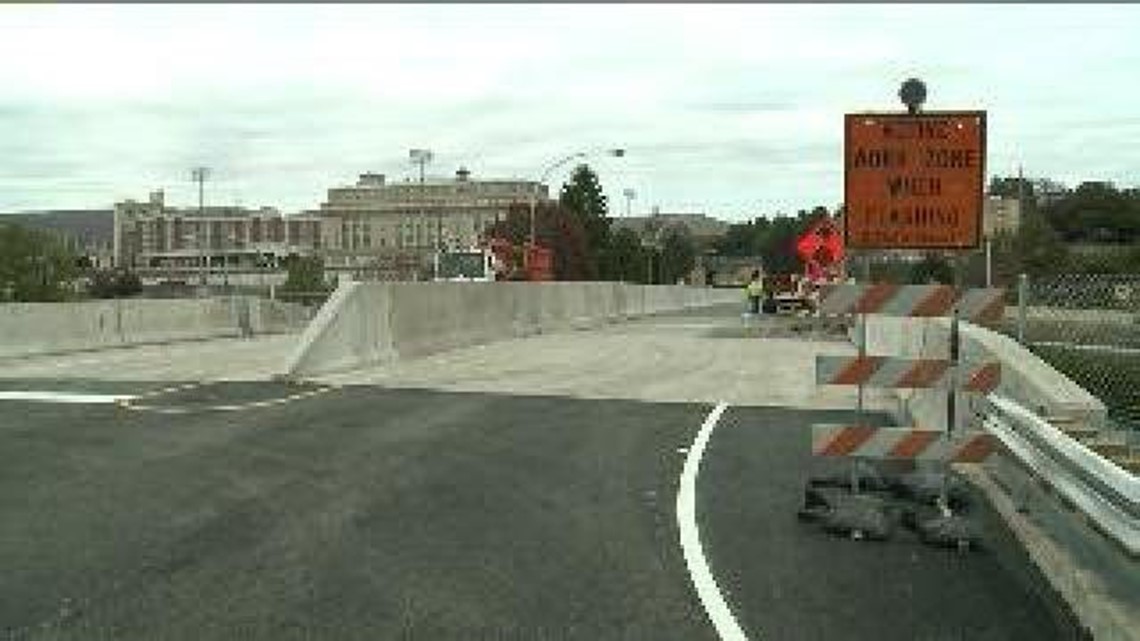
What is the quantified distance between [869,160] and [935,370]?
1.75 metres

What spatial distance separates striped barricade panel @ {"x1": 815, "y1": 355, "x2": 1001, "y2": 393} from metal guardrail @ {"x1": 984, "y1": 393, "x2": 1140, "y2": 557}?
0.54 m

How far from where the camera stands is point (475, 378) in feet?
76.6

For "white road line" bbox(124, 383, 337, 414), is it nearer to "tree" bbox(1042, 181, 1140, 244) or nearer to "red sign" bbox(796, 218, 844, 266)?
"red sign" bbox(796, 218, 844, 266)

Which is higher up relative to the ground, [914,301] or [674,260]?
[914,301]

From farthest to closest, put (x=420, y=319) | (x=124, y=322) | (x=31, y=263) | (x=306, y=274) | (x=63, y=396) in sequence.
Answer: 1. (x=306, y=274)
2. (x=31, y=263)
3. (x=124, y=322)
4. (x=420, y=319)
5. (x=63, y=396)

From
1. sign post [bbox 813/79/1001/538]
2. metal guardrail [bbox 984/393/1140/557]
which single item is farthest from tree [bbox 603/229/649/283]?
metal guardrail [bbox 984/393/1140/557]

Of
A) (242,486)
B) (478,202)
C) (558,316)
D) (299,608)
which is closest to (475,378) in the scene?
(242,486)

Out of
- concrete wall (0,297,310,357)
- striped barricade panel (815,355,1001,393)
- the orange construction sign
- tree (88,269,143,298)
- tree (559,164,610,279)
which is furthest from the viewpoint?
tree (559,164,610,279)

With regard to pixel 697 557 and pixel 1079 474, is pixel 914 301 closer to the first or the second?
pixel 697 557

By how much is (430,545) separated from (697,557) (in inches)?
61.8

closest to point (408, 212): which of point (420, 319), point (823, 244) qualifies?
point (823, 244)

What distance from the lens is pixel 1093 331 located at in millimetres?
19906

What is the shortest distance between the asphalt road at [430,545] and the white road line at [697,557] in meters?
0.09

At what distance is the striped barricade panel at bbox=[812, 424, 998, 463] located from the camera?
11.3 m
